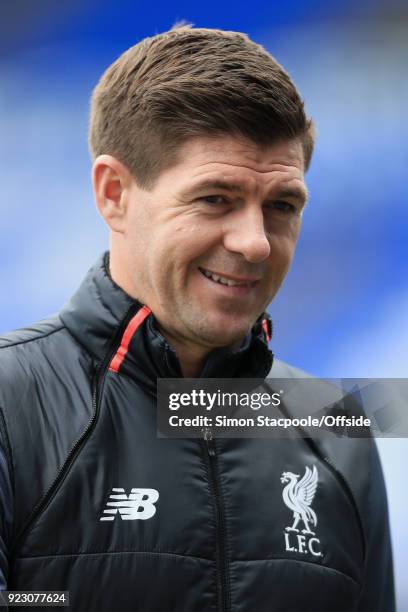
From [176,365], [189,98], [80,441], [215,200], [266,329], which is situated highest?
[189,98]

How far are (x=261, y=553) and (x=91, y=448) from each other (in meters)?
0.34

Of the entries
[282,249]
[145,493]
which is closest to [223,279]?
[282,249]

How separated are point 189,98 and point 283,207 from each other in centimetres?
25

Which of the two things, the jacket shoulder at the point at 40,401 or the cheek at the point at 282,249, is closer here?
the jacket shoulder at the point at 40,401

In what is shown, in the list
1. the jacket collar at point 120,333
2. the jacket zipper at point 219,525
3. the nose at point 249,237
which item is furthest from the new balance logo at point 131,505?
the nose at point 249,237

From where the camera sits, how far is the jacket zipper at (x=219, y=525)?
1.34 metres

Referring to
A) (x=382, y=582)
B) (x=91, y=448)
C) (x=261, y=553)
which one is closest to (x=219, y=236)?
(x=91, y=448)

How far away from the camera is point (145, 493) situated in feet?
4.52

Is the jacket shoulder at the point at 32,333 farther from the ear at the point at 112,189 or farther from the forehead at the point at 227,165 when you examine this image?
the forehead at the point at 227,165

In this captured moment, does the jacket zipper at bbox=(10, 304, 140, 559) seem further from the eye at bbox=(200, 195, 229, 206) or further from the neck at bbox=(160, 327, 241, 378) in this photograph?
the eye at bbox=(200, 195, 229, 206)

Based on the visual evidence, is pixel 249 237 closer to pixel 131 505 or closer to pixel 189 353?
pixel 189 353

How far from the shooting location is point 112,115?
1513mm

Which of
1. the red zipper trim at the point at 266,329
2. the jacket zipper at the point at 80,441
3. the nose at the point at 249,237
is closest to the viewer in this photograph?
the jacket zipper at the point at 80,441

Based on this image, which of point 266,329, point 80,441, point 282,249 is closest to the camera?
point 80,441
